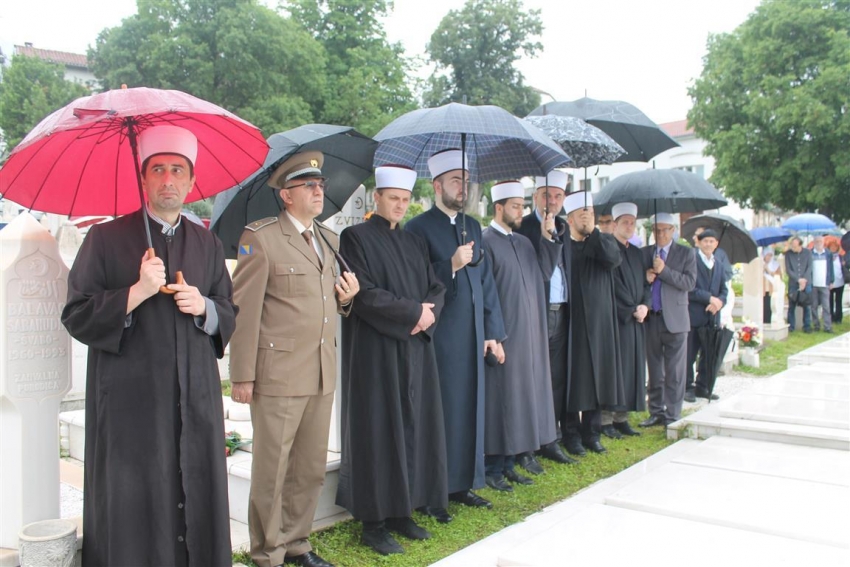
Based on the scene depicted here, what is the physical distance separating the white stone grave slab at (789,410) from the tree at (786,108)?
21.3 m

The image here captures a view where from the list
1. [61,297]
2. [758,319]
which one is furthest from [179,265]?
[758,319]

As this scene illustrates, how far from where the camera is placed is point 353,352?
13.6 feet

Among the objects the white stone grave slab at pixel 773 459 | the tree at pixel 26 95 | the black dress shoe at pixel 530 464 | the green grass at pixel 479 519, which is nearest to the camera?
the green grass at pixel 479 519

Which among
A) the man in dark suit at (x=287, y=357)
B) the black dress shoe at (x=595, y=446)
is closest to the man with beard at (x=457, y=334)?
the man in dark suit at (x=287, y=357)

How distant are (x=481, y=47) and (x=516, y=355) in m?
41.6

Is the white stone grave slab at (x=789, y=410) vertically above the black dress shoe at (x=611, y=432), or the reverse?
the white stone grave slab at (x=789, y=410)

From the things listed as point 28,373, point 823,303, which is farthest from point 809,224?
point 28,373

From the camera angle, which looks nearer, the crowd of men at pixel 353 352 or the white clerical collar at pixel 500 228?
the crowd of men at pixel 353 352

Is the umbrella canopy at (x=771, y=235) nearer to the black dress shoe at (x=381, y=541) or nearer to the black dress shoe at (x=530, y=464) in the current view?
the black dress shoe at (x=530, y=464)

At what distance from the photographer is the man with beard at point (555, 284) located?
5.55 m

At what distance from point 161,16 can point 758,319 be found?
2891 centimetres

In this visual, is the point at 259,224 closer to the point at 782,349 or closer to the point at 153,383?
the point at 153,383

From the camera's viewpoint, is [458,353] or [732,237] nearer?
[458,353]

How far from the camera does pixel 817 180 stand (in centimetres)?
2636
